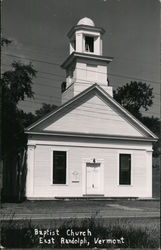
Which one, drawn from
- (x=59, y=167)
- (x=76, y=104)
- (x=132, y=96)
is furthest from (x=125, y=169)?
(x=132, y=96)

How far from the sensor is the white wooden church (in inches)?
878

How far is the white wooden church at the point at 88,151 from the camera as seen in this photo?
878 inches

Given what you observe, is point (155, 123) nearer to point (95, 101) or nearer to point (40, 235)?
point (95, 101)

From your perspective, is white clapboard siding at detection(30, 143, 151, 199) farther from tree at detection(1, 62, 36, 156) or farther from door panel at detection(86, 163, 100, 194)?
tree at detection(1, 62, 36, 156)

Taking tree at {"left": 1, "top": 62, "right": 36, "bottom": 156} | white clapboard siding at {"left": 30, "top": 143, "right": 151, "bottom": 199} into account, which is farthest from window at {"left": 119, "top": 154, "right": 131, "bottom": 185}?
tree at {"left": 1, "top": 62, "right": 36, "bottom": 156}

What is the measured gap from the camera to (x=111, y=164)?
937 inches

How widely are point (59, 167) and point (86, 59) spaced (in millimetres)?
8047

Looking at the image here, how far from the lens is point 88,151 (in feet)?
76.9

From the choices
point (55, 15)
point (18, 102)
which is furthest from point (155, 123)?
point (55, 15)

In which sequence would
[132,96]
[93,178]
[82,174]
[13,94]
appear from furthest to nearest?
[132,96], [93,178], [82,174], [13,94]

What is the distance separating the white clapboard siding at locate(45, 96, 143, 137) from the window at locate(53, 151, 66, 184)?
143cm

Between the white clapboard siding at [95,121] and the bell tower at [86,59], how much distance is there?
7.05 ft

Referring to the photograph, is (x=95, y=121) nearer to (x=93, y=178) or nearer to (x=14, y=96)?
(x=93, y=178)

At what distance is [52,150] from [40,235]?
1586cm
